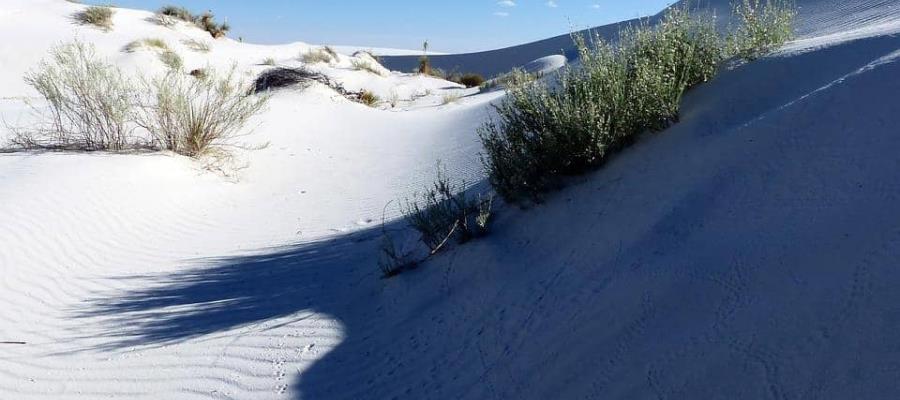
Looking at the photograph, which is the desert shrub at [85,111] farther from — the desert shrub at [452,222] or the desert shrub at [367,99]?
the desert shrub at [367,99]

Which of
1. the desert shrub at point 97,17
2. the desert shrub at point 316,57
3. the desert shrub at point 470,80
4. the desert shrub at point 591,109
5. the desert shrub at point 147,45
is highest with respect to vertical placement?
the desert shrub at point 97,17

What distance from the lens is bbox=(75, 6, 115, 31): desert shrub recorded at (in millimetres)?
21453

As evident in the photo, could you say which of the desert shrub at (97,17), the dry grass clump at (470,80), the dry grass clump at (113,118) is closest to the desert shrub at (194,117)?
the dry grass clump at (113,118)

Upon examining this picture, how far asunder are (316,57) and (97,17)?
7.44m

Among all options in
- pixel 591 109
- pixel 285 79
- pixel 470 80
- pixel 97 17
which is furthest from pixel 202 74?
pixel 470 80

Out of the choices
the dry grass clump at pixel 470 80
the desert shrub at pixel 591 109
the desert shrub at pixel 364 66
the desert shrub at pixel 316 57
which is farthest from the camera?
the dry grass clump at pixel 470 80

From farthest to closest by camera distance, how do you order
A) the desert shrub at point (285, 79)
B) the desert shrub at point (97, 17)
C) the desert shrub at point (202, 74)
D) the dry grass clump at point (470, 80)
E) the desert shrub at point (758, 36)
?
the dry grass clump at point (470, 80)
the desert shrub at point (97, 17)
the desert shrub at point (285, 79)
the desert shrub at point (202, 74)
the desert shrub at point (758, 36)

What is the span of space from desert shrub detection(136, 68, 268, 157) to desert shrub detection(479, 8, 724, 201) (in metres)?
5.60

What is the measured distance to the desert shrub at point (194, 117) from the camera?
9633mm

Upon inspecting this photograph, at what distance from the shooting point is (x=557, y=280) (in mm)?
4090

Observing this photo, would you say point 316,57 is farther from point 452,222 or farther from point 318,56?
point 452,222

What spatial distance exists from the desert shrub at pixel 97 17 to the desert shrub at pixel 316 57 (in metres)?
6.62

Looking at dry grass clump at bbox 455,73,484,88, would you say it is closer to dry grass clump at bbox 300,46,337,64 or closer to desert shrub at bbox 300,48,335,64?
dry grass clump at bbox 300,46,337,64

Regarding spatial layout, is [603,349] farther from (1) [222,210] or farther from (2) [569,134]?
(1) [222,210]
